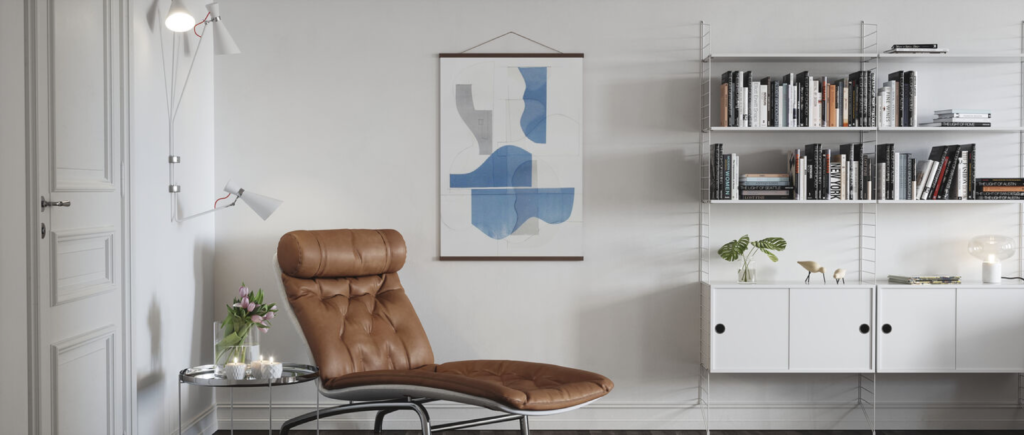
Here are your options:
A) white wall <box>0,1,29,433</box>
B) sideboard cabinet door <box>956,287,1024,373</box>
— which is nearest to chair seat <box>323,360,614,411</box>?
white wall <box>0,1,29,433</box>

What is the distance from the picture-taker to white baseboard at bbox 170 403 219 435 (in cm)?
311

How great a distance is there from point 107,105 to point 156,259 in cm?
70

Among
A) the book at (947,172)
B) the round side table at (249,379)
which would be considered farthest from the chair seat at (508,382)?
the book at (947,172)

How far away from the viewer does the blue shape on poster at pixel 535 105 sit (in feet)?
11.2

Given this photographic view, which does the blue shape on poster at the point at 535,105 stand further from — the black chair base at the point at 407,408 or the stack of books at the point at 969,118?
the stack of books at the point at 969,118

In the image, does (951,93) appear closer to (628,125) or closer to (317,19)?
(628,125)

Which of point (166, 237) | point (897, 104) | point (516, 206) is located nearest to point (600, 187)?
point (516, 206)

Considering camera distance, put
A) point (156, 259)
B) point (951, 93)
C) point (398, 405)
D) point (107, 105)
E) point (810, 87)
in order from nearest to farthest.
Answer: point (107, 105)
point (398, 405)
point (156, 259)
point (810, 87)
point (951, 93)

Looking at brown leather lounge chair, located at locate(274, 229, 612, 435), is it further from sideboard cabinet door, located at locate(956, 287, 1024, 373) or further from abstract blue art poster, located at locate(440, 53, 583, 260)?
sideboard cabinet door, located at locate(956, 287, 1024, 373)

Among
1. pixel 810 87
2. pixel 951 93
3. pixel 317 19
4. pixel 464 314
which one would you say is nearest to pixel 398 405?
pixel 464 314

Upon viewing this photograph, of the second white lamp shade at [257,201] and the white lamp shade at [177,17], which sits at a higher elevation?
the white lamp shade at [177,17]

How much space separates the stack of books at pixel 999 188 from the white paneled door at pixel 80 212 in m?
3.44

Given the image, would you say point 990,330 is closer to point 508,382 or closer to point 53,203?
point 508,382

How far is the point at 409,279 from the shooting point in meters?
3.44
